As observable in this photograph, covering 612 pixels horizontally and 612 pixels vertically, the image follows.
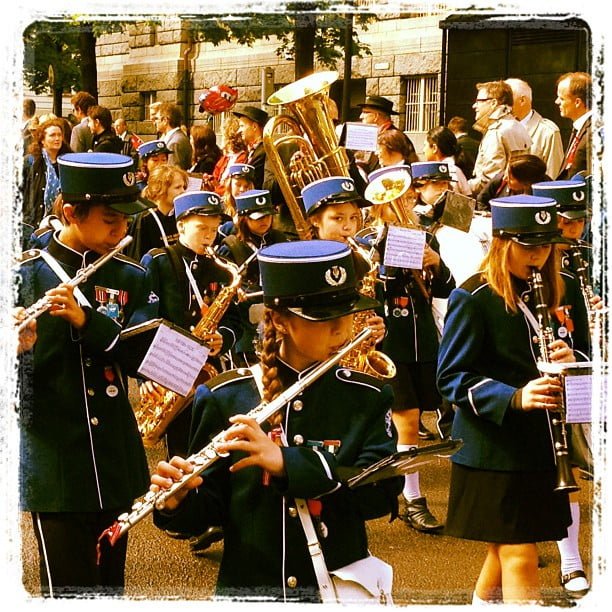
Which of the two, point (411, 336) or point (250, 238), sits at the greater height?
point (250, 238)

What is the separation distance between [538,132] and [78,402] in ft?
24.6

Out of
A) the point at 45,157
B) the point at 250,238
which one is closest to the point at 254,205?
the point at 250,238

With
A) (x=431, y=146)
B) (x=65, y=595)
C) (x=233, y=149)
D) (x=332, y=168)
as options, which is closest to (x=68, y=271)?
(x=65, y=595)

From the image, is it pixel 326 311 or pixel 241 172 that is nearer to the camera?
pixel 326 311

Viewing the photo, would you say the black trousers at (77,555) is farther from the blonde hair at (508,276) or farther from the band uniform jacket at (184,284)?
the band uniform jacket at (184,284)

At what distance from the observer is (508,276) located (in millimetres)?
5086

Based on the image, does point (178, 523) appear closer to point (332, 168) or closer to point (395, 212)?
point (395, 212)

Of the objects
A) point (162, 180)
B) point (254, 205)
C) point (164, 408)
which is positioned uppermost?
point (162, 180)

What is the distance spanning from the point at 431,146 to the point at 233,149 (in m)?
2.97

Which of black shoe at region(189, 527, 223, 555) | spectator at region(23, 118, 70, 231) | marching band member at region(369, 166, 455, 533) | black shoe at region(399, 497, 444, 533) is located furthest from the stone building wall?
black shoe at region(189, 527, 223, 555)

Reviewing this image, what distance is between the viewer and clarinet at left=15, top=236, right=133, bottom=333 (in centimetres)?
427

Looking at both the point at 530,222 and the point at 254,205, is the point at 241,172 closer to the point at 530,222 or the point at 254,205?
the point at 254,205

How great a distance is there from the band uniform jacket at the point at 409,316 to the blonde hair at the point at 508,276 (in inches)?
100

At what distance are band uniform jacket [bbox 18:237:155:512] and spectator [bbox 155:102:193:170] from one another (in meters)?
8.38
